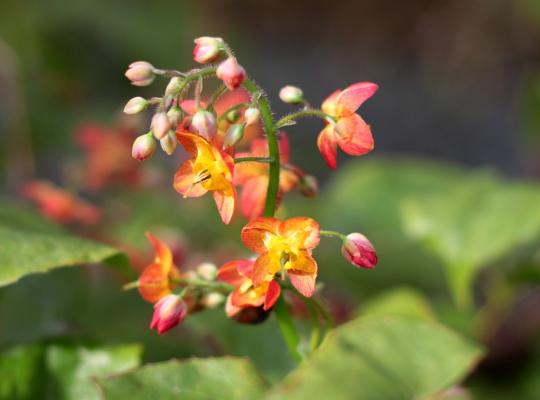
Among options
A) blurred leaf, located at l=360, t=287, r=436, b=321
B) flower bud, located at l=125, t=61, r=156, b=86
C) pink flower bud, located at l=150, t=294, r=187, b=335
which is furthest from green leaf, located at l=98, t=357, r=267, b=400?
blurred leaf, located at l=360, t=287, r=436, b=321

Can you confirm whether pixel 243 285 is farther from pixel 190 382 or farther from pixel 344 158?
pixel 344 158

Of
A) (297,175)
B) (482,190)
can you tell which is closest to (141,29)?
(482,190)

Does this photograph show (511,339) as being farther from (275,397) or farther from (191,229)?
(275,397)

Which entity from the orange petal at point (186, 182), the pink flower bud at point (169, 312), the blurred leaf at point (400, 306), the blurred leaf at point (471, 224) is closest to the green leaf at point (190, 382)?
the pink flower bud at point (169, 312)

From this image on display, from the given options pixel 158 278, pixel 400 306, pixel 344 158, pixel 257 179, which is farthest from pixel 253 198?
pixel 344 158

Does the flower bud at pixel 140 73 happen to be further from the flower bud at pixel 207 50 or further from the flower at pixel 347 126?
the flower at pixel 347 126

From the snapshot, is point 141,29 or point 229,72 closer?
point 229,72

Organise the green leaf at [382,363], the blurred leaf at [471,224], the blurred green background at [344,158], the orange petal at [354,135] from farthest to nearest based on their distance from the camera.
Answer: the blurred leaf at [471,224] < the blurred green background at [344,158] < the orange petal at [354,135] < the green leaf at [382,363]
